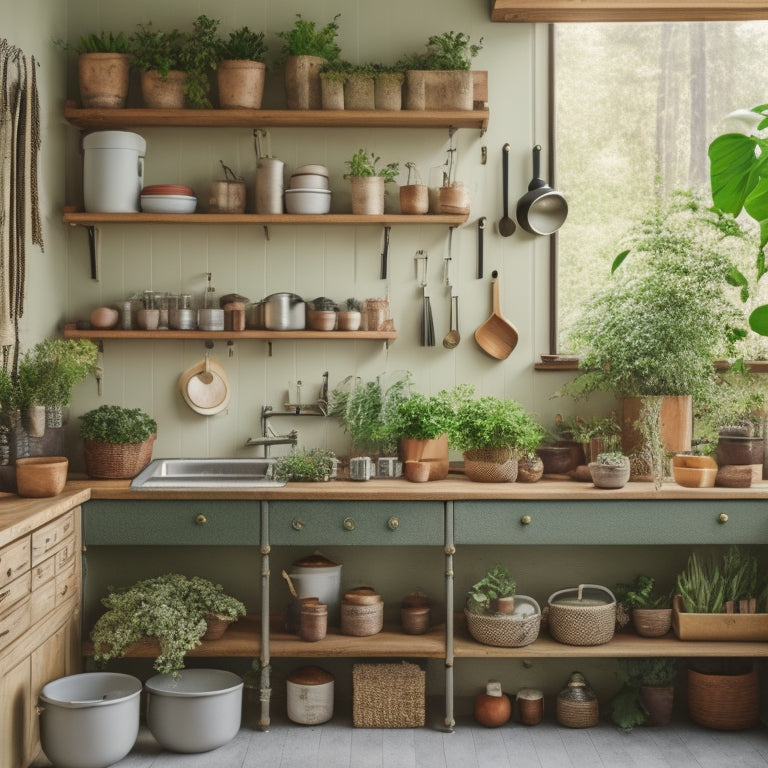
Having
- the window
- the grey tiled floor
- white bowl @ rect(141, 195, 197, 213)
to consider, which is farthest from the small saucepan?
the grey tiled floor

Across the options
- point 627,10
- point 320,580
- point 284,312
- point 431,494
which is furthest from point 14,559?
point 627,10

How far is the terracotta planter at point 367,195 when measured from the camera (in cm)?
392

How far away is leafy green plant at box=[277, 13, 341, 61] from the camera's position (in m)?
3.90

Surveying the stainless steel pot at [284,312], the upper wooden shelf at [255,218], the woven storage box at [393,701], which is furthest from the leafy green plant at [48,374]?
the woven storage box at [393,701]

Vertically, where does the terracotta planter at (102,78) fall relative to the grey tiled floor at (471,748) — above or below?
above

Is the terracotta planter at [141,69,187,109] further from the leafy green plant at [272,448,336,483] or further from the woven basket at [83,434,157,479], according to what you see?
the leafy green plant at [272,448,336,483]

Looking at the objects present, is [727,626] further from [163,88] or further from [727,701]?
[163,88]

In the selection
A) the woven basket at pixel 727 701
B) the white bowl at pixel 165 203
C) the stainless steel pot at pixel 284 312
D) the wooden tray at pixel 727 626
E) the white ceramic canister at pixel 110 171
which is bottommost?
the woven basket at pixel 727 701

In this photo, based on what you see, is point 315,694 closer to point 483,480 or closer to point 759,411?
point 483,480

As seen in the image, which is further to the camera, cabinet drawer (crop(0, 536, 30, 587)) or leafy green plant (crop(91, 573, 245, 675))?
leafy green plant (crop(91, 573, 245, 675))

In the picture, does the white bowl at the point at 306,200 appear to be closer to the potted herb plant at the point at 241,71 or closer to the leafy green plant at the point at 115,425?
the potted herb plant at the point at 241,71

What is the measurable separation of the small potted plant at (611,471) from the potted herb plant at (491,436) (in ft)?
0.90

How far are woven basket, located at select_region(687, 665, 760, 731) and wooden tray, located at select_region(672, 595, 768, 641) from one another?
18 cm

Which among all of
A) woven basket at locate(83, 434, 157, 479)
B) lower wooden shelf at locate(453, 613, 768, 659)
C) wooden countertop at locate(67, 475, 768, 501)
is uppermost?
woven basket at locate(83, 434, 157, 479)
